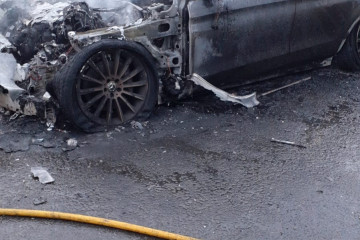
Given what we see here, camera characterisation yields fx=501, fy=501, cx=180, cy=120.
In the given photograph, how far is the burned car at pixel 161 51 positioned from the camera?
5164 millimetres

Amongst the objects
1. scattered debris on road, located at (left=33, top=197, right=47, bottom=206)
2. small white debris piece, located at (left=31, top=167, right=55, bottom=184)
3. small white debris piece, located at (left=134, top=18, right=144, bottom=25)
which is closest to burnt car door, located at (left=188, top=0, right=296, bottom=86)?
small white debris piece, located at (left=134, top=18, right=144, bottom=25)

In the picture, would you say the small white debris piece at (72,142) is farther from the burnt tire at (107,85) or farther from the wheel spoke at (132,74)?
the wheel spoke at (132,74)

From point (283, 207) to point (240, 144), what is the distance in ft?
3.95

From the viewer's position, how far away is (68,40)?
555 cm

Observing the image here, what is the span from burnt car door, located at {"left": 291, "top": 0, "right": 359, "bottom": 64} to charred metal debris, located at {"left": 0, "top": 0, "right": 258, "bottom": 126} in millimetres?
981

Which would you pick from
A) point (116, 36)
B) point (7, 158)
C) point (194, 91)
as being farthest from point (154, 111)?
point (7, 158)

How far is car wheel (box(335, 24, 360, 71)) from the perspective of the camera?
7.02 metres

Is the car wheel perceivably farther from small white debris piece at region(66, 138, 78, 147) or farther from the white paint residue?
small white debris piece at region(66, 138, 78, 147)

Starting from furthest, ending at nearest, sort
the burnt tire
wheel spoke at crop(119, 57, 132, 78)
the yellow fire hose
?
wheel spoke at crop(119, 57, 132, 78)
the burnt tire
the yellow fire hose

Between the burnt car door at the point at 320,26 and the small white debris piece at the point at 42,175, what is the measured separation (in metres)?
3.45

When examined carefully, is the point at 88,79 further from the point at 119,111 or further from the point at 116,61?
the point at 119,111

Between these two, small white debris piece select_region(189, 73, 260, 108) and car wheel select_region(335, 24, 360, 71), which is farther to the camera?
car wheel select_region(335, 24, 360, 71)

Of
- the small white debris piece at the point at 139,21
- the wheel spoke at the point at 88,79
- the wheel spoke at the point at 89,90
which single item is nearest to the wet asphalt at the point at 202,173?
the wheel spoke at the point at 89,90

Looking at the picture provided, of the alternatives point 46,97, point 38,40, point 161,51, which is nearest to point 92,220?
point 46,97
